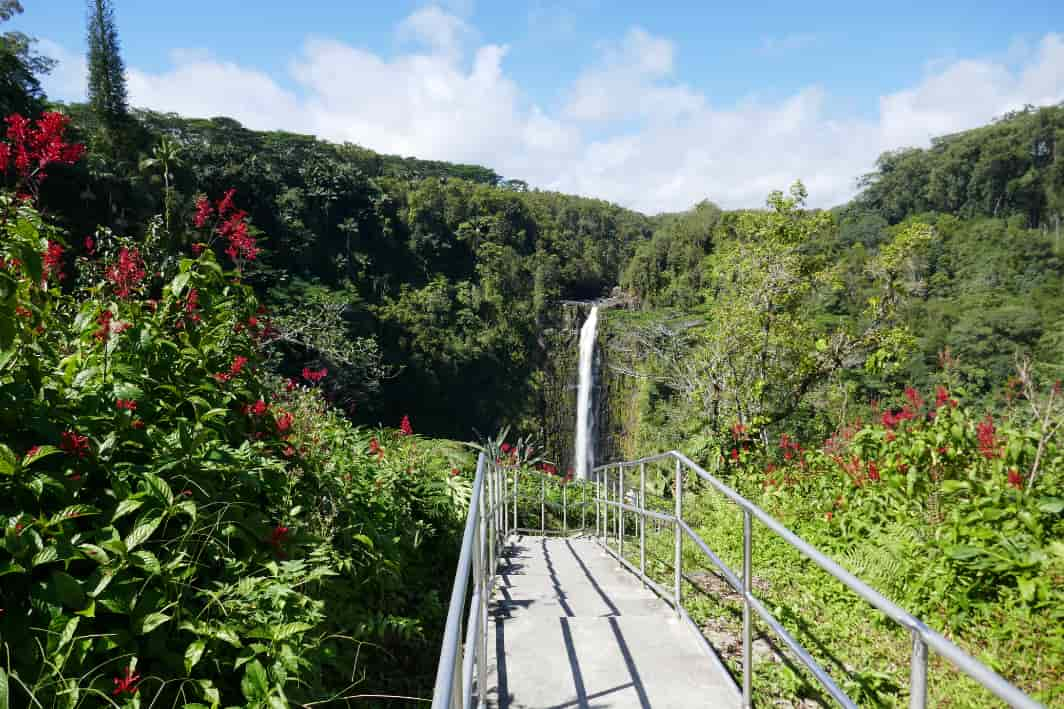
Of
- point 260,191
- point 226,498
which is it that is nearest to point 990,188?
point 260,191

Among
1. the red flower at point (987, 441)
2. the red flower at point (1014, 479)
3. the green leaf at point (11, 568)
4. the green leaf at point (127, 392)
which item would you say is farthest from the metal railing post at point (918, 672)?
the red flower at point (987, 441)

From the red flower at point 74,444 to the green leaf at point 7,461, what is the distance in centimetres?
14

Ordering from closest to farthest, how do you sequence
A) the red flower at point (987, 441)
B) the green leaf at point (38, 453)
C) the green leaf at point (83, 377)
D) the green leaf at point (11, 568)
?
1. the green leaf at point (11, 568)
2. the green leaf at point (38, 453)
3. the green leaf at point (83, 377)
4. the red flower at point (987, 441)

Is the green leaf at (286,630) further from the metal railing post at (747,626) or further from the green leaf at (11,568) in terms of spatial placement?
the metal railing post at (747,626)

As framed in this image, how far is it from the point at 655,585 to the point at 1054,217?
193 ft

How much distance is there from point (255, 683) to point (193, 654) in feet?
0.59

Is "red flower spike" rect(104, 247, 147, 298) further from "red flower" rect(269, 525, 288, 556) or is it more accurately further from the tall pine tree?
the tall pine tree

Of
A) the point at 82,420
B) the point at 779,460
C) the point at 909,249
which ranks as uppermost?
the point at 909,249

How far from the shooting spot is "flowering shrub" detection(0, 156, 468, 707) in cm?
148

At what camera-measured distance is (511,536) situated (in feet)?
22.5

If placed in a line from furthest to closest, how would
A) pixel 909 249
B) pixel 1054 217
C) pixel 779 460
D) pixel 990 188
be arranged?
pixel 990 188, pixel 1054 217, pixel 909 249, pixel 779 460

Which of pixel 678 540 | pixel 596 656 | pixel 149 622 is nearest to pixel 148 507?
pixel 149 622

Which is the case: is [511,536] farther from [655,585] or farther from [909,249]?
[909,249]

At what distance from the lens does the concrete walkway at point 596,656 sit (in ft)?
7.63
